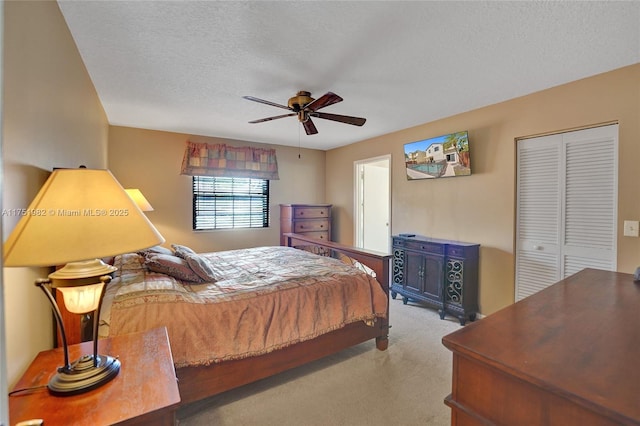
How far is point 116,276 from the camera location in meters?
2.11

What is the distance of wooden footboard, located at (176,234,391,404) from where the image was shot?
179 cm

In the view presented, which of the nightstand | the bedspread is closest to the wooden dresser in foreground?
the nightstand

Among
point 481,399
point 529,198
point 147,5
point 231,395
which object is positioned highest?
point 147,5

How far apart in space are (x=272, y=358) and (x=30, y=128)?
1837 millimetres

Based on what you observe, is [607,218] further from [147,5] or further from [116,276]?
[116,276]

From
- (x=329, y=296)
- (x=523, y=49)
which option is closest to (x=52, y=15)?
(x=329, y=296)

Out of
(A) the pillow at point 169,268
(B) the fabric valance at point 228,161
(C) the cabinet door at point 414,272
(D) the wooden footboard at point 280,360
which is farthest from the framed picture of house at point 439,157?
(A) the pillow at point 169,268

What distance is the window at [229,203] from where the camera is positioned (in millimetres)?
4656

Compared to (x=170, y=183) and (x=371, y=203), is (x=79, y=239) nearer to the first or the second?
(x=170, y=183)

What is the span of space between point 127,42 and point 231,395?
A: 255 cm

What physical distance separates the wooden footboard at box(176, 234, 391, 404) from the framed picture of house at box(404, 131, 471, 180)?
1671 mm

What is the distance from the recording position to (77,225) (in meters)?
0.90

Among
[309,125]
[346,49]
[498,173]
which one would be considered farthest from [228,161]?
[498,173]

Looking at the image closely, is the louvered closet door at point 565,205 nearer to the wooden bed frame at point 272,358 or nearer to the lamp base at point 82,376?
the wooden bed frame at point 272,358
